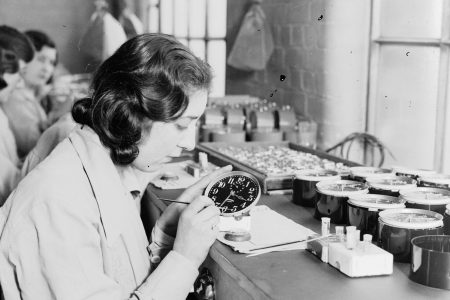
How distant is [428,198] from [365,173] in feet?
1.37

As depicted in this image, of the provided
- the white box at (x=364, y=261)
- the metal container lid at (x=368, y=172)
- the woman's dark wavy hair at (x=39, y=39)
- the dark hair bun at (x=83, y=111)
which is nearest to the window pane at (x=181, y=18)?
the woman's dark wavy hair at (x=39, y=39)

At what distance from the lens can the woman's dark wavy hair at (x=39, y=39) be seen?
221 inches

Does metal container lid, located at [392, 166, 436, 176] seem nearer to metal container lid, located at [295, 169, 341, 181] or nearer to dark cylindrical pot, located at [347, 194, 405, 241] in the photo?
metal container lid, located at [295, 169, 341, 181]

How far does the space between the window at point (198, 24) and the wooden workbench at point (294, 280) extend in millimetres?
3767

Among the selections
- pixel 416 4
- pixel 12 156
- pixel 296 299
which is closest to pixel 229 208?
pixel 296 299

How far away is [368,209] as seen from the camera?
177 centimetres

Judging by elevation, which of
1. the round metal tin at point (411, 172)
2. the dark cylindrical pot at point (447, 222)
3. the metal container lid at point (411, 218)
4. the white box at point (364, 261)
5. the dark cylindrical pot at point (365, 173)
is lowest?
the white box at point (364, 261)

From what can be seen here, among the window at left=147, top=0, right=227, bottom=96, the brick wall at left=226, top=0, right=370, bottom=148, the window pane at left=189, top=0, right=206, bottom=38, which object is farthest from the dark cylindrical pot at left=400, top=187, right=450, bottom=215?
the window pane at left=189, top=0, right=206, bottom=38

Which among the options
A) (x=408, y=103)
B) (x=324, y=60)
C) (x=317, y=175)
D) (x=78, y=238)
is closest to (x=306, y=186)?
(x=317, y=175)

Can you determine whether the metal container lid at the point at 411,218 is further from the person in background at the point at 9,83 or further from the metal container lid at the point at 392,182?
the person in background at the point at 9,83

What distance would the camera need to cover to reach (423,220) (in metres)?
1.64

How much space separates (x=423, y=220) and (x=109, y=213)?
78 cm

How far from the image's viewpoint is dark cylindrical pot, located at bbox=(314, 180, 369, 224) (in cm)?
192

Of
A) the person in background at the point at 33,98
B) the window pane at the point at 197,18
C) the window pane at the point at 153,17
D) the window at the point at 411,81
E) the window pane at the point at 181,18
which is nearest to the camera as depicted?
the window at the point at 411,81
